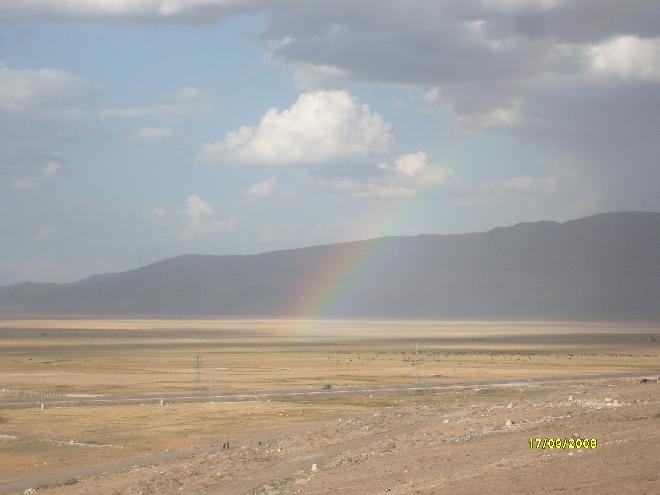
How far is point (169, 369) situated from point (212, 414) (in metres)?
46.1

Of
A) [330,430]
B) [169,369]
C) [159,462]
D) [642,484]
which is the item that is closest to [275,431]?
[330,430]

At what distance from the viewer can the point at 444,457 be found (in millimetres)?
31875

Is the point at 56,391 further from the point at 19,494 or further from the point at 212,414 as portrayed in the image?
the point at 19,494

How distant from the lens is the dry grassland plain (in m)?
28.5

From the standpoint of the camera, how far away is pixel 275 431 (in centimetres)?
5062
